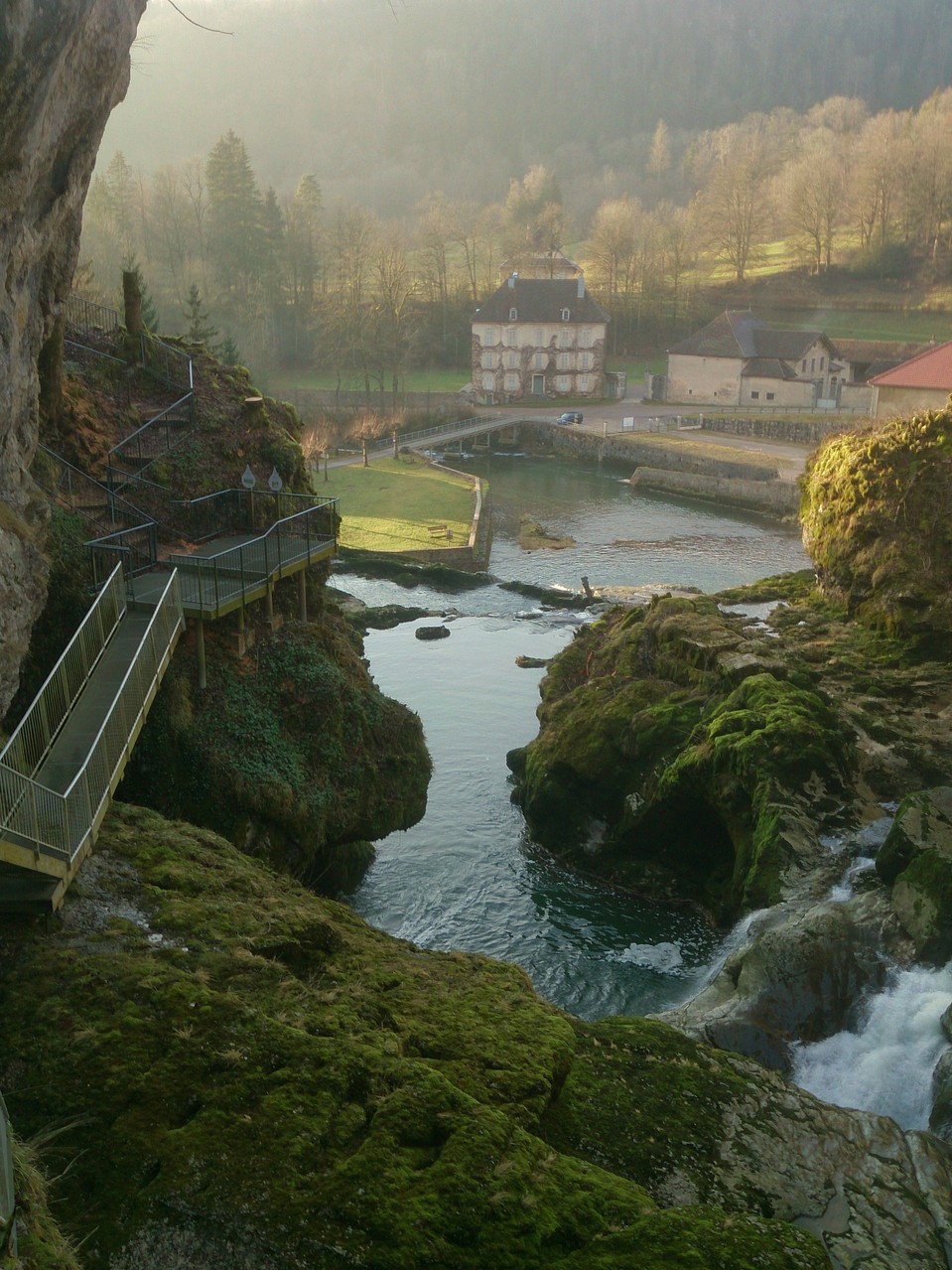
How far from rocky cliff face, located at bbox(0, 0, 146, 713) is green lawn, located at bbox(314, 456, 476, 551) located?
3313 cm

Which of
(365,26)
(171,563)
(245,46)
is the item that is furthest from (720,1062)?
(365,26)

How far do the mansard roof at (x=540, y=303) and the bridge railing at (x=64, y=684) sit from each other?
7914 cm

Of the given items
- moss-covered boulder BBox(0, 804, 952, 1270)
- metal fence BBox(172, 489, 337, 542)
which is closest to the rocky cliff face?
moss-covered boulder BBox(0, 804, 952, 1270)

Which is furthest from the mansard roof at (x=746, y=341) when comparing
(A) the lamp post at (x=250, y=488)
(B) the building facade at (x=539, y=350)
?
(A) the lamp post at (x=250, y=488)

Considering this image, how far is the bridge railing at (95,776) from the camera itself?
9789 millimetres

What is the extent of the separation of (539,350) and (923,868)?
78.7 m

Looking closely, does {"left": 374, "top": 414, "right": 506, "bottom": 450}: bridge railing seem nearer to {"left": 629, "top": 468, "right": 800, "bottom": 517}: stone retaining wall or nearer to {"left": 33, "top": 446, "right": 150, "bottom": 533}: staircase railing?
{"left": 629, "top": 468, "right": 800, "bottom": 517}: stone retaining wall

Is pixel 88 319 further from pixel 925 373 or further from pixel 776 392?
pixel 776 392

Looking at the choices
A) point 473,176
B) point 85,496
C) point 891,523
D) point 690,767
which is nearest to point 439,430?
point 891,523

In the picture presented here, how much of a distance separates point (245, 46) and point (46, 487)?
185397 millimetres

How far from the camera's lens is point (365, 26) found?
197375 mm

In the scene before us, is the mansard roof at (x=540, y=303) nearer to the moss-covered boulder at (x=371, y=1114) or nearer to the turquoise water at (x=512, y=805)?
the turquoise water at (x=512, y=805)

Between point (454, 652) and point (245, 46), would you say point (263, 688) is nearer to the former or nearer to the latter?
point (454, 652)

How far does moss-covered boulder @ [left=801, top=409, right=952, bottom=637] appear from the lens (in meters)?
26.7
